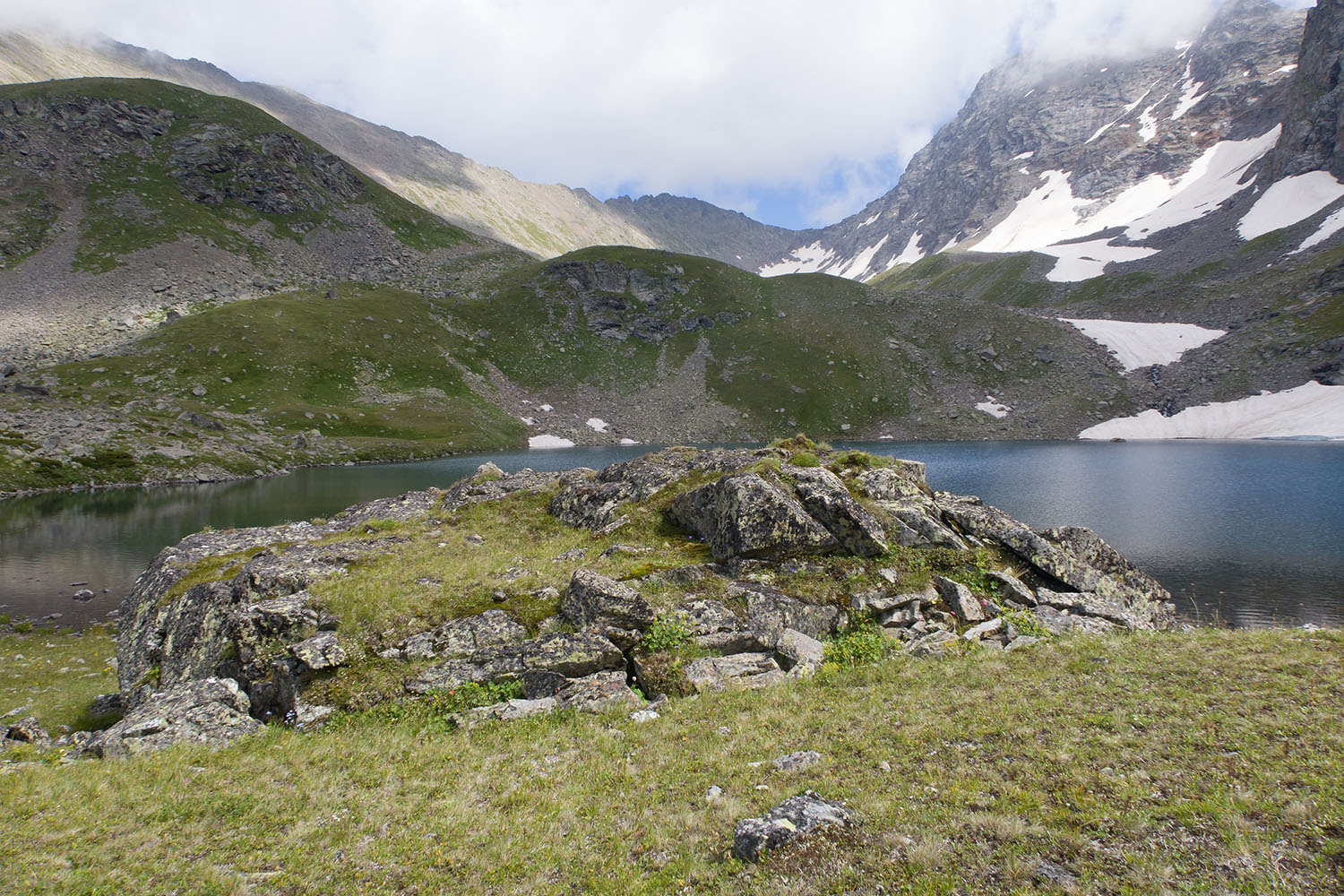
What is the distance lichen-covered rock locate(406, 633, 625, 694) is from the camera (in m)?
14.4

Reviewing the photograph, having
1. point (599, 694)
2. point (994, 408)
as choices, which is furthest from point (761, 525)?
point (994, 408)

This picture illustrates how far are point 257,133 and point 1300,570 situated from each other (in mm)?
242014

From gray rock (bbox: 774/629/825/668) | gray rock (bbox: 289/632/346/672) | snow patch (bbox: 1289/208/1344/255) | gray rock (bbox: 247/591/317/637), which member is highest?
snow patch (bbox: 1289/208/1344/255)

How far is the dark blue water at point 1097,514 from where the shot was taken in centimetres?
3291

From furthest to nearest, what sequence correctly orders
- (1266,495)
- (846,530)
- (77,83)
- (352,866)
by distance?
1. (77,83)
2. (1266,495)
3. (846,530)
4. (352,866)

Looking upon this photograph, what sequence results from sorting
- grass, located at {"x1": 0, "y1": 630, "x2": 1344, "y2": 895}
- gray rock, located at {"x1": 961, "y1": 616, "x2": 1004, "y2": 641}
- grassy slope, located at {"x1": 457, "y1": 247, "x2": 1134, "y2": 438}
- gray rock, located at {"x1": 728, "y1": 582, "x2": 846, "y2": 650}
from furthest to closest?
1. grassy slope, located at {"x1": 457, "y1": 247, "x2": 1134, "y2": 438}
2. gray rock, located at {"x1": 728, "y1": 582, "x2": 846, "y2": 650}
3. gray rock, located at {"x1": 961, "y1": 616, "x2": 1004, "y2": 641}
4. grass, located at {"x1": 0, "y1": 630, "x2": 1344, "y2": 895}

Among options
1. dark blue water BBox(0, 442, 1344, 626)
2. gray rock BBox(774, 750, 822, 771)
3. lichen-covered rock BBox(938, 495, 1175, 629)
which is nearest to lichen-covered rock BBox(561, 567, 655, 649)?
gray rock BBox(774, 750, 822, 771)

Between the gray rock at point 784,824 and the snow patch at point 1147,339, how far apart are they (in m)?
177

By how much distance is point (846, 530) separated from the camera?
2134 centimetres

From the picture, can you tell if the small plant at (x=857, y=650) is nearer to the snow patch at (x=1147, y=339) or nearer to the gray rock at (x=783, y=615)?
the gray rock at (x=783, y=615)

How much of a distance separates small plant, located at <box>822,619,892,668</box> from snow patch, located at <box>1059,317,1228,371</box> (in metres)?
169

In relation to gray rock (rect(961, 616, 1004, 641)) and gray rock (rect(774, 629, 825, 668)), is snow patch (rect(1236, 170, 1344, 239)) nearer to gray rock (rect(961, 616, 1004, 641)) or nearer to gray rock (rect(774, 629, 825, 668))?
gray rock (rect(961, 616, 1004, 641))

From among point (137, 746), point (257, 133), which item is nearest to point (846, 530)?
point (137, 746)

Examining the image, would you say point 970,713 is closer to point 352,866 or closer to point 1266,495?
point 352,866
